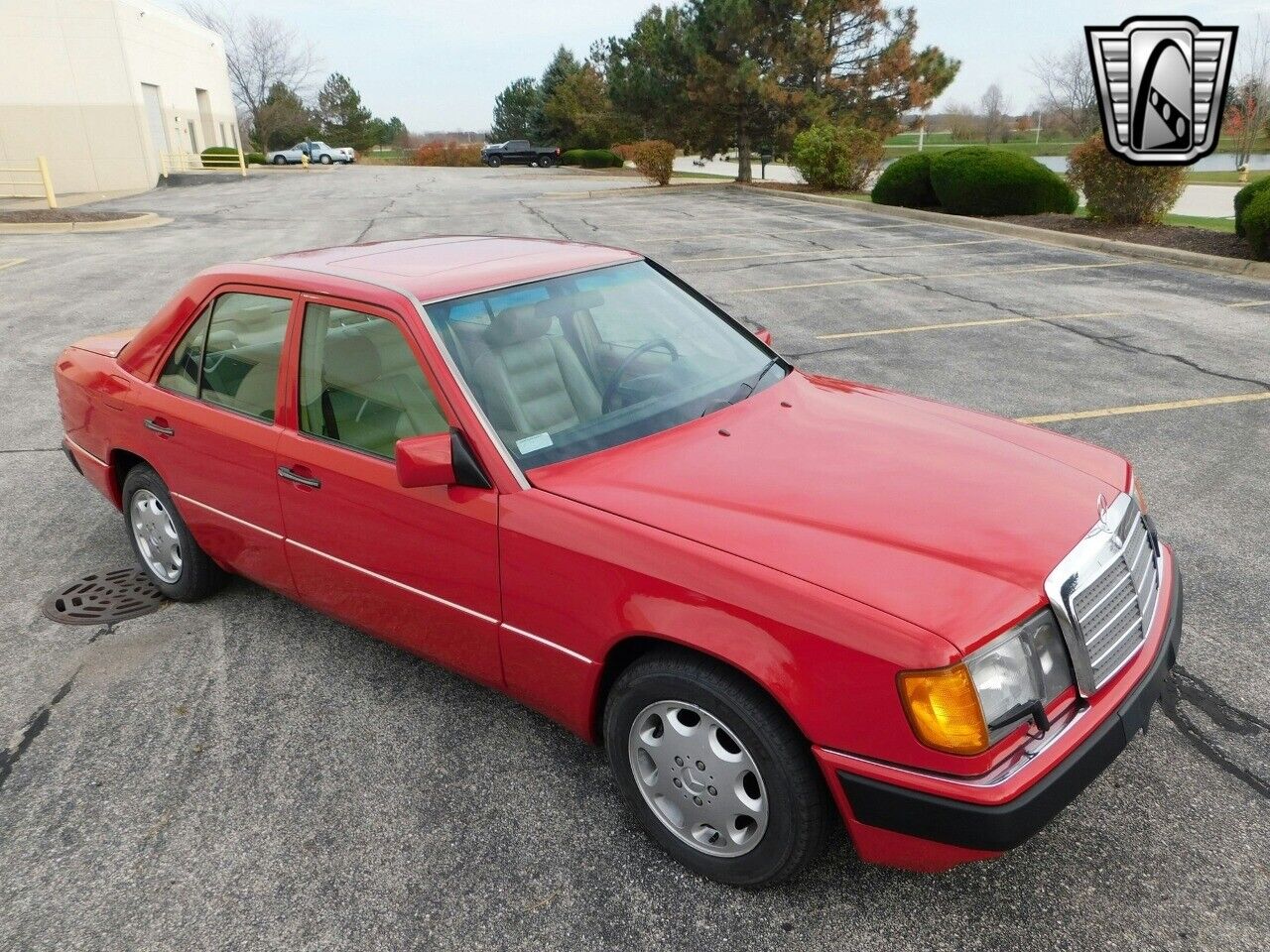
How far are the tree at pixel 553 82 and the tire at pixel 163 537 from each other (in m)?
58.1

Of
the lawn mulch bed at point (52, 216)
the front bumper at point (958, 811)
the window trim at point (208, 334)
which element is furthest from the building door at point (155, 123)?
the front bumper at point (958, 811)

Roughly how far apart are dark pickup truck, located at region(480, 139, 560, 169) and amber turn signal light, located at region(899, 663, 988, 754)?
2176 inches

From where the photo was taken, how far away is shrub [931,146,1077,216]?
57.1 feet

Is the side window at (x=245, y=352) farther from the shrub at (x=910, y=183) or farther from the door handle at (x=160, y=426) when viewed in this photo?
the shrub at (x=910, y=183)

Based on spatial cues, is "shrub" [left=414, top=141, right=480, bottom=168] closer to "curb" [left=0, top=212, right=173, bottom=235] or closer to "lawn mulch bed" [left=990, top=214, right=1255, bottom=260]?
"curb" [left=0, top=212, right=173, bottom=235]

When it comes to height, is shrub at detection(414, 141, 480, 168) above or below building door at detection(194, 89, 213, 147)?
below

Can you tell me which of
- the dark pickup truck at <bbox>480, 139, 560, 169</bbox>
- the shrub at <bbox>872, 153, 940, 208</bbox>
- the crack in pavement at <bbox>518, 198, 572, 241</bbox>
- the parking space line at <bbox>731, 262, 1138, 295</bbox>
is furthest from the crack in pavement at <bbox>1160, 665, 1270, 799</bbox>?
the dark pickup truck at <bbox>480, 139, 560, 169</bbox>

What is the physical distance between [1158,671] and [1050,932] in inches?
29.4

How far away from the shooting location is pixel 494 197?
28922 millimetres

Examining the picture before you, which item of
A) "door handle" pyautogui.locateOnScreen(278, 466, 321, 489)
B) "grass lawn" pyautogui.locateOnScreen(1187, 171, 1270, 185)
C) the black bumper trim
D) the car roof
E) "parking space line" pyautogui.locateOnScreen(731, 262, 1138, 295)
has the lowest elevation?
"grass lawn" pyautogui.locateOnScreen(1187, 171, 1270, 185)

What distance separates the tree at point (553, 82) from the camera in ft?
194

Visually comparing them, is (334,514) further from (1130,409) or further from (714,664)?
(1130,409)

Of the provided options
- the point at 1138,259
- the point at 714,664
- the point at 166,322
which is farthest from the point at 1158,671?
the point at 1138,259

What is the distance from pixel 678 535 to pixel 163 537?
2.87 metres
